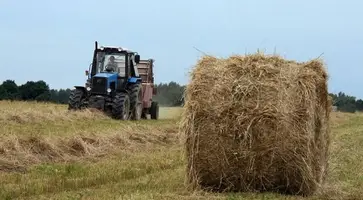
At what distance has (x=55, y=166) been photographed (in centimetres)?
954

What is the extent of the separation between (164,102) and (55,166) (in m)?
20.4

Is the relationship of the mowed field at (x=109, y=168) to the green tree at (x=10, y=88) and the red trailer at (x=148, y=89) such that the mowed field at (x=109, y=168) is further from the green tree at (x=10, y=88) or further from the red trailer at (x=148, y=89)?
the green tree at (x=10, y=88)

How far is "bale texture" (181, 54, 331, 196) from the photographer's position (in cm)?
732

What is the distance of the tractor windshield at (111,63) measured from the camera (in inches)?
835

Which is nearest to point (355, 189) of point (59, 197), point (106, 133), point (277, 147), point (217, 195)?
point (277, 147)

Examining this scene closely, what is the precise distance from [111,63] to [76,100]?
6.16 feet

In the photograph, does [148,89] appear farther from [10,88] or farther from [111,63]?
[10,88]

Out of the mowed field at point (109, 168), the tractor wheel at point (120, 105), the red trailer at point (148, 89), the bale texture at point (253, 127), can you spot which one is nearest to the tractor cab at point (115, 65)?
the tractor wheel at point (120, 105)

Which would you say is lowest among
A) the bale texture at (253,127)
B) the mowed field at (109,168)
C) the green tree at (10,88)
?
the mowed field at (109,168)

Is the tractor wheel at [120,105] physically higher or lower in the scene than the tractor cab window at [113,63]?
lower

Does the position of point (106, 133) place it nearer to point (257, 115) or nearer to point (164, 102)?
point (257, 115)

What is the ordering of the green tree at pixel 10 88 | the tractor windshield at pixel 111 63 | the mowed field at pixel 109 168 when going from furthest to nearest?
the green tree at pixel 10 88 < the tractor windshield at pixel 111 63 < the mowed field at pixel 109 168

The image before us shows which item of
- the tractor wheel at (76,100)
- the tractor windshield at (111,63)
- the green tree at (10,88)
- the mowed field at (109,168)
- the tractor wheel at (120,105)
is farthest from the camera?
the green tree at (10,88)

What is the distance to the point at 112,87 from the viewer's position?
20578 mm
